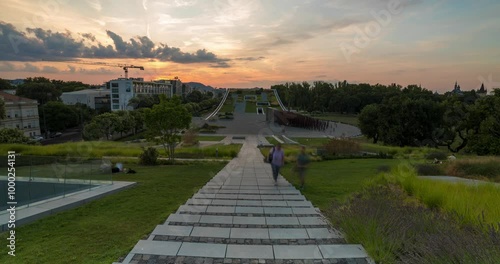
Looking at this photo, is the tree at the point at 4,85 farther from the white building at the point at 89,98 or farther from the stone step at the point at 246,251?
the stone step at the point at 246,251

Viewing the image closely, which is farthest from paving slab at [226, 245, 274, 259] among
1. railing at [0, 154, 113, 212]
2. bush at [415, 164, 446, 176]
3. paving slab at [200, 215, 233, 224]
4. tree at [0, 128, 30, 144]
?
tree at [0, 128, 30, 144]

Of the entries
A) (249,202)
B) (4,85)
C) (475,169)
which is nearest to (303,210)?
(249,202)

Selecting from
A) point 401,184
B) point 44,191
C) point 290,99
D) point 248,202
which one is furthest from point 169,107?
point 290,99

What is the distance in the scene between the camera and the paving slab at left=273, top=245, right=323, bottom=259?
4407 millimetres

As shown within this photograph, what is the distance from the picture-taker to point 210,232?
5.38 metres

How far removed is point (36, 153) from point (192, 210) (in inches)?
894

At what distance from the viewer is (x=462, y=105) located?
1576 inches

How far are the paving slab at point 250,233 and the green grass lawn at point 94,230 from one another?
1627 millimetres

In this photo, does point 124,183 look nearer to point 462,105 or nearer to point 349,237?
point 349,237

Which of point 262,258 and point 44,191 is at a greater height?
point 262,258

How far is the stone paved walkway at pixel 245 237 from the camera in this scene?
4.36m

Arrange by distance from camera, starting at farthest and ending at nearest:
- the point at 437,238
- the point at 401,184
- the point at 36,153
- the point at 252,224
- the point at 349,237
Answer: the point at 36,153 → the point at 401,184 → the point at 252,224 → the point at 349,237 → the point at 437,238

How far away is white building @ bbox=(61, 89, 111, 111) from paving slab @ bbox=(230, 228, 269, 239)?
9758 cm

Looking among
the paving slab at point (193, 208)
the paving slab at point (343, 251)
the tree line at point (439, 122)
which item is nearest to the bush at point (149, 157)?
the paving slab at point (193, 208)
